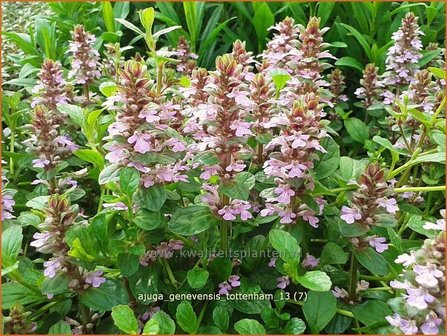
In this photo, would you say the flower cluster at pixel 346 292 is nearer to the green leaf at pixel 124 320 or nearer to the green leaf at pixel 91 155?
the green leaf at pixel 124 320

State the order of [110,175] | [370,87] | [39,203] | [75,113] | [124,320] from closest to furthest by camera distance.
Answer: [124,320]
[110,175]
[39,203]
[75,113]
[370,87]

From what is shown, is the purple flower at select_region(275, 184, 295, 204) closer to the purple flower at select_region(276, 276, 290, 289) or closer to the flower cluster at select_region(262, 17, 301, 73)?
the purple flower at select_region(276, 276, 290, 289)

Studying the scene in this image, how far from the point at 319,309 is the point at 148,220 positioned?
18.9 inches

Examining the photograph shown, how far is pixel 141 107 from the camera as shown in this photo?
4.37 ft

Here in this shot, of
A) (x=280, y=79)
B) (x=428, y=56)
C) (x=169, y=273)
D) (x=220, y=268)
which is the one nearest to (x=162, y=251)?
(x=169, y=273)

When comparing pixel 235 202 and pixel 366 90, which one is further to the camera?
pixel 366 90

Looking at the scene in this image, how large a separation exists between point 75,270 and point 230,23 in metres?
2.16

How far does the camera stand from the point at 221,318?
140 centimetres

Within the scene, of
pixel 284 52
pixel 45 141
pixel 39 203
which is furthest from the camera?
pixel 284 52

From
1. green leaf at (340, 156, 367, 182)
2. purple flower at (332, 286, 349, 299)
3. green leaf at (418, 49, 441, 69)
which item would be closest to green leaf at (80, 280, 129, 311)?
purple flower at (332, 286, 349, 299)

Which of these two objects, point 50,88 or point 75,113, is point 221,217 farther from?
point 50,88

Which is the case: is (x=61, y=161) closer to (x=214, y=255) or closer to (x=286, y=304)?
(x=214, y=255)

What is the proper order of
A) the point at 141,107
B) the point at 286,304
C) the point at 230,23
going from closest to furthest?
the point at 141,107, the point at 286,304, the point at 230,23

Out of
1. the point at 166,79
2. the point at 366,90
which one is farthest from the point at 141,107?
the point at 366,90
